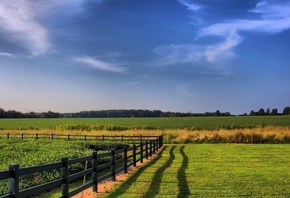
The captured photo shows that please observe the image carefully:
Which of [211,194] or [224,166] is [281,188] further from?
[224,166]

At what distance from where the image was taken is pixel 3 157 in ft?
61.4

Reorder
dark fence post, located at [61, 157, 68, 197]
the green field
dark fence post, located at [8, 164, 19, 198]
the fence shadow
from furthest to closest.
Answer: the green field < the fence shadow < dark fence post, located at [61, 157, 68, 197] < dark fence post, located at [8, 164, 19, 198]

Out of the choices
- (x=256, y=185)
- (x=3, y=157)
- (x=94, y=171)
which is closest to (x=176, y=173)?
(x=256, y=185)

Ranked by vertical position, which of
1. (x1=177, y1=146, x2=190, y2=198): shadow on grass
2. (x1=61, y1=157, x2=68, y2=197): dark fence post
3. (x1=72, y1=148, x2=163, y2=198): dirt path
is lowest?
(x1=72, y1=148, x2=163, y2=198): dirt path

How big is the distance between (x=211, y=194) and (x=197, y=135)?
3125 cm

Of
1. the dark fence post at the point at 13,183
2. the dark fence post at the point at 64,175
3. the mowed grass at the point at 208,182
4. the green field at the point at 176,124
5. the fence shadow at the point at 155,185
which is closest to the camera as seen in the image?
the dark fence post at the point at 13,183

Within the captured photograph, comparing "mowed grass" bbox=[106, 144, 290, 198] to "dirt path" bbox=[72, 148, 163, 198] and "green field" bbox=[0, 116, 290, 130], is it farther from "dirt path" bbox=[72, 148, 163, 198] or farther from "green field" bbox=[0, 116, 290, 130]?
"green field" bbox=[0, 116, 290, 130]

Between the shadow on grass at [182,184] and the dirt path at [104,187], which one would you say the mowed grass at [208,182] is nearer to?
the shadow on grass at [182,184]

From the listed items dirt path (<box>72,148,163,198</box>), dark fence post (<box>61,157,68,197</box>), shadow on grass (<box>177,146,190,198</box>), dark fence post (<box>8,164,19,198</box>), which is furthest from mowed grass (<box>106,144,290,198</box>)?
dark fence post (<box>8,164,19,198</box>)

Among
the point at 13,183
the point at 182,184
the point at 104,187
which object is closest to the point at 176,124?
the point at 182,184

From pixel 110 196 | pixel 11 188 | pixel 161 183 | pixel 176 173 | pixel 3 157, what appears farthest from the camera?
pixel 3 157

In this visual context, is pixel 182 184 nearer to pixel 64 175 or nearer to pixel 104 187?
pixel 104 187

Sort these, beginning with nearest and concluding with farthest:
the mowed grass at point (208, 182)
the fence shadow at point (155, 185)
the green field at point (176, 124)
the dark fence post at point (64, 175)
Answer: the dark fence post at point (64, 175) < the fence shadow at point (155, 185) < the mowed grass at point (208, 182) < the green field at point (176, 124)

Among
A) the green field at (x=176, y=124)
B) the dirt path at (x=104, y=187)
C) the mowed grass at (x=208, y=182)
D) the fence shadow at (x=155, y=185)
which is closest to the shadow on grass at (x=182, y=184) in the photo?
the mowed grass at (x=208, y=182)
